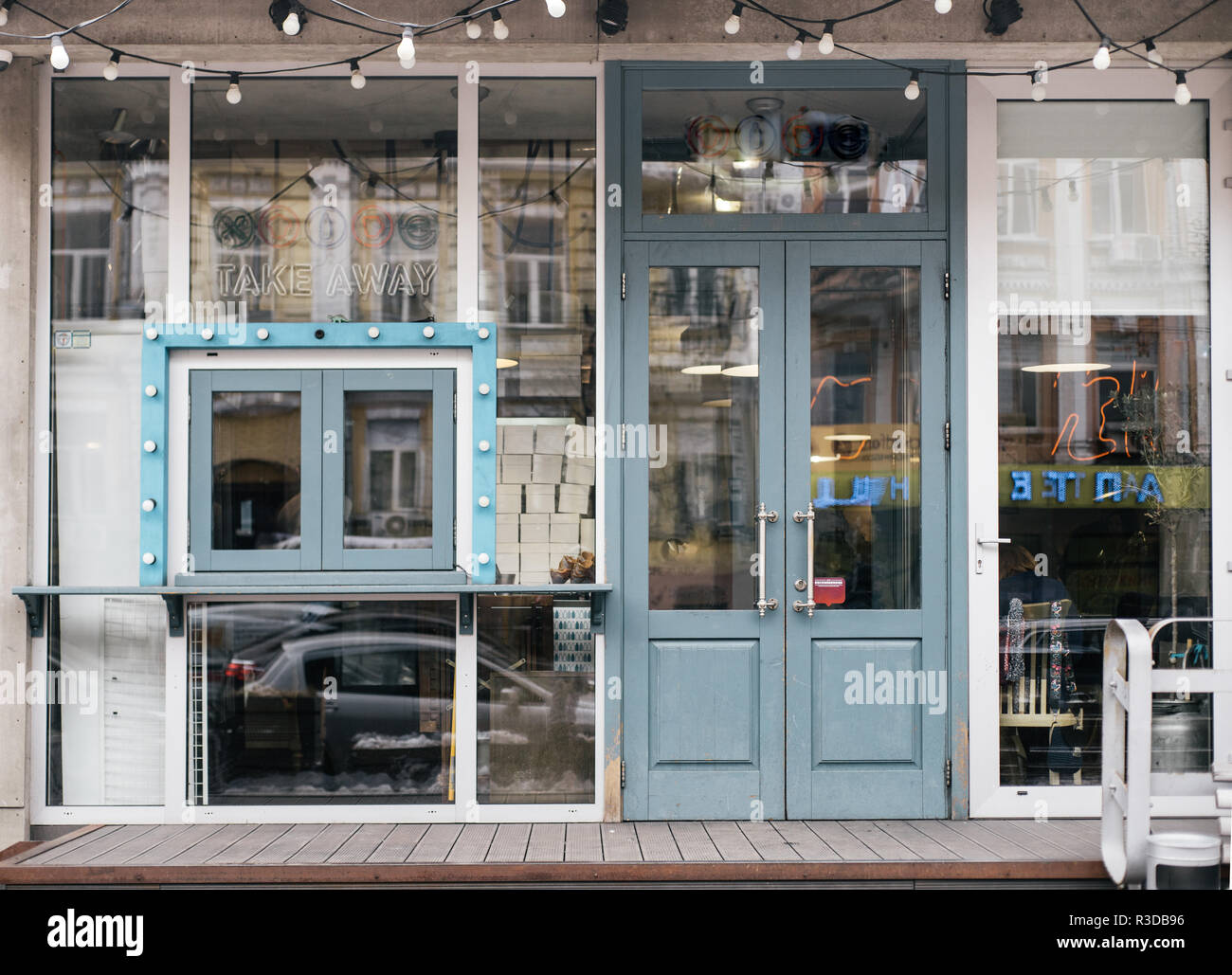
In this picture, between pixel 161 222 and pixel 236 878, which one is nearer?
pixel 236 878

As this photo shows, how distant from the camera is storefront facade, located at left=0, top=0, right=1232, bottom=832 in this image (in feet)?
16.3

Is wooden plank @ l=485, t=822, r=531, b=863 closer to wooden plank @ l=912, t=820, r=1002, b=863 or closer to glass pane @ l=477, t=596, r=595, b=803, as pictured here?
glass pane @ l=477, t=596, r=595, b=803

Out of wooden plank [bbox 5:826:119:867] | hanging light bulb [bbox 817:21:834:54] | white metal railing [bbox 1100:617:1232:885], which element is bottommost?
wooden plank [bbox 5:826:119:867]

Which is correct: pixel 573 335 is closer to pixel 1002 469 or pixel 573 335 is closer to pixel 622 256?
pixel 622 256

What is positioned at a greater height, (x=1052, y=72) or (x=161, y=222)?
(x=1052, y=72)

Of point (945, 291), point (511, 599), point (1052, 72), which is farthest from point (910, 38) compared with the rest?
point (511, 599)

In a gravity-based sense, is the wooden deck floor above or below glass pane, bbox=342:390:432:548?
below

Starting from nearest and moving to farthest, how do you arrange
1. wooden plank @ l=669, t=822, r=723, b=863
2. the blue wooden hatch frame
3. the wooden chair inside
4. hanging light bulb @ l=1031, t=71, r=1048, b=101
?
wooden plank @ l=669, t=822, r=723, b=863
hanging light bulb @ l=1031, t=71, r=1048, b=101
the blue wooden hatch frame
the wooden chair inside

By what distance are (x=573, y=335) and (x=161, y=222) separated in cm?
198

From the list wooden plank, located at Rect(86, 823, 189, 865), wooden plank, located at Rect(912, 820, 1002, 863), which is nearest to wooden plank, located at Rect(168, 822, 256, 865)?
wooden plank, located at Rect(86, 823, 189, 865)

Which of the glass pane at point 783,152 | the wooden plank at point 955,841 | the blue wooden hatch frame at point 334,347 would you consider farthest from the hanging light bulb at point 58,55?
the wooden plank at point 955,841

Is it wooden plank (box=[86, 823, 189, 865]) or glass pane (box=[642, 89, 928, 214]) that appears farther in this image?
glass pane (box=[642, 89, 928, 214])

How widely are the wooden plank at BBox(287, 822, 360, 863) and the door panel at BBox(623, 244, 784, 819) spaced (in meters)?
1.25

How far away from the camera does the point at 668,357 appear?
505 cm
